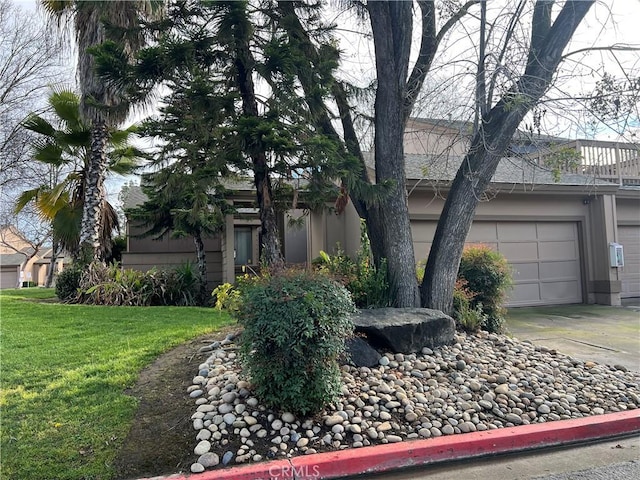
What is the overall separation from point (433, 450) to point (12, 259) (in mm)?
46538

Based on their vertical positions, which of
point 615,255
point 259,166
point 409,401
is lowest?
point 409,401

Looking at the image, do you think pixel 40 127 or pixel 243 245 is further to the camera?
pixel 243 245

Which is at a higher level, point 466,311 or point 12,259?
point 12,259

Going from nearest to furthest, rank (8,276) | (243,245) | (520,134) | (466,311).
A: (520,134)
(466,311)
(243,245)
(8,276)

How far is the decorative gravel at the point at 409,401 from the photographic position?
353 cm

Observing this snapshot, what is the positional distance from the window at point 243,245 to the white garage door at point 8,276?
35228 millimetres

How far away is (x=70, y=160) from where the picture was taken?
13.3 metres

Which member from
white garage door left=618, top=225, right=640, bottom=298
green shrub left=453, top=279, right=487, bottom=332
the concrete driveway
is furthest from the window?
white garage door left=618, top=225, right=640, bottom=298

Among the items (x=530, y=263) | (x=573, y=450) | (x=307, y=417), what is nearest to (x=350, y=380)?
(x=307, y=417)

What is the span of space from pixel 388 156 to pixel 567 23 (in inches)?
118

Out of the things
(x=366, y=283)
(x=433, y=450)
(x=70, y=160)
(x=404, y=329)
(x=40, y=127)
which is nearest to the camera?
(x=433, y=450)

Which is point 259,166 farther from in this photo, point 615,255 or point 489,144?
point 615,255

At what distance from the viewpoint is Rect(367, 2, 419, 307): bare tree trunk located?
660 cm

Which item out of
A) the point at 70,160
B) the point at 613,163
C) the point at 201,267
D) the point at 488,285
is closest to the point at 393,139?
the point at 488,285
